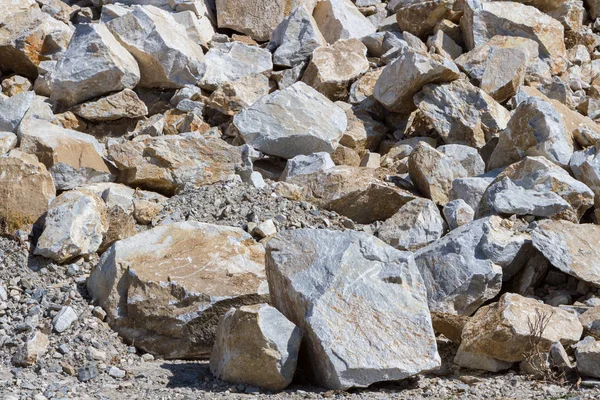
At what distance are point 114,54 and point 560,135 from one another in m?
3.89

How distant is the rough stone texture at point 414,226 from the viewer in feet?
19.1

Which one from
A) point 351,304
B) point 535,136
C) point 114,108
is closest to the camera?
point 351,304

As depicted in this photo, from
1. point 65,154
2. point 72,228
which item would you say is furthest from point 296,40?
point 72,228

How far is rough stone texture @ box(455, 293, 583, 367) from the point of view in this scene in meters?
4.28

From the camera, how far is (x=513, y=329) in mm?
4258

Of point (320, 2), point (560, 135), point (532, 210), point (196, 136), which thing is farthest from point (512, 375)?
point (320, 2)

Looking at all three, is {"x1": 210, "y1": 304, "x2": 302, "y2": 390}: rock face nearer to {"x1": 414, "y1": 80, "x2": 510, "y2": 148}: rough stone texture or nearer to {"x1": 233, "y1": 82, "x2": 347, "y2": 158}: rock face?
{"x1": 233, "y1": 82, "x2": 347, "y2": 158}: rock face

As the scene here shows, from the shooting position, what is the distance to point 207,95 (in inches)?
314

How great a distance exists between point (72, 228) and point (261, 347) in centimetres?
195

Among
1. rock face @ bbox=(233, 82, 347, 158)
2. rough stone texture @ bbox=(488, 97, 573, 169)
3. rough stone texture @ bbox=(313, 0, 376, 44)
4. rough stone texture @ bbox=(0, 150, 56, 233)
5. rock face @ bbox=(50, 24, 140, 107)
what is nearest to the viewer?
rough stone texture @ bbox=(0, 150, 56, 233)

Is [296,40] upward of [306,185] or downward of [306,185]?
upward

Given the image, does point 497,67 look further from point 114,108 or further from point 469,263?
point 114,108

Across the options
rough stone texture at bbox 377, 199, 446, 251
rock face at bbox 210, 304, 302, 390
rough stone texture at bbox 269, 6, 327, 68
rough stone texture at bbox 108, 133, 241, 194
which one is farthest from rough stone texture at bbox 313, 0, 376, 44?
rock face at bbox 210, 304, 302, 390

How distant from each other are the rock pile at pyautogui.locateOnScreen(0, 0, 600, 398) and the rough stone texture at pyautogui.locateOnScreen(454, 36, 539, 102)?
0.8 inches
